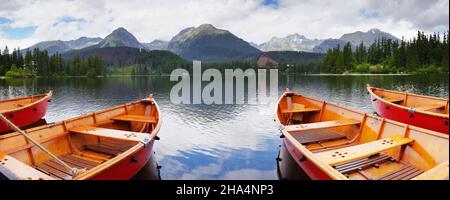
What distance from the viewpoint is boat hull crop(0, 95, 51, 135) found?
17.3m

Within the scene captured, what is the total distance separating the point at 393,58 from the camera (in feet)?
448

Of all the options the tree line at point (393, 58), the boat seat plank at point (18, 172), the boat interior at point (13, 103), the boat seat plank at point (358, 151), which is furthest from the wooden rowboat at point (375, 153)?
the tree line at point (393, 58)

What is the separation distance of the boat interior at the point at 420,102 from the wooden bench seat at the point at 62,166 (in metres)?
16.3

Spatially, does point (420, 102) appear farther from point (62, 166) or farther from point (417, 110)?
point (62, 166)

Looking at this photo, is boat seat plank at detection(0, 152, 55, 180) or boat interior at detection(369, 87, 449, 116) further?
boat interior at detection(369, 87, 449, 116)

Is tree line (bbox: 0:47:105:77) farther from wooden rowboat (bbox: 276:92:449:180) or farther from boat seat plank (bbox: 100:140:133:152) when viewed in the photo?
wooden rowboat (bbox: 276:92:449:180)

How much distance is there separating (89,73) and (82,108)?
127880mm

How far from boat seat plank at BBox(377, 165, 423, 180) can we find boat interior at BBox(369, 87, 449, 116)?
28.9ft

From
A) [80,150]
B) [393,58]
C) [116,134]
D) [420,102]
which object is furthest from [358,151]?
[393,58]

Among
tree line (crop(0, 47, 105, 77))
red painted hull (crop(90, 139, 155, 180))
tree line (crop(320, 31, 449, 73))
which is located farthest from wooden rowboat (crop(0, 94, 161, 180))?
tree line (crop(0, 47, 105, 77))

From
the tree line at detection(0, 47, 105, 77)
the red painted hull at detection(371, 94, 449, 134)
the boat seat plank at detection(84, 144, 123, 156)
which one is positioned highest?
the tree line at detection(0, 47, 105, 77)

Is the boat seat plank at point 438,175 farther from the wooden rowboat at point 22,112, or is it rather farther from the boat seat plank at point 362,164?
the wooden rowboat at point 22,112
